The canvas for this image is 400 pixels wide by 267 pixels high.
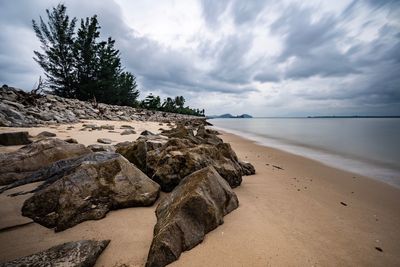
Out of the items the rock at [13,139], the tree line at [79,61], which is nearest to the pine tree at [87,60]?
the tree line at [79,61]

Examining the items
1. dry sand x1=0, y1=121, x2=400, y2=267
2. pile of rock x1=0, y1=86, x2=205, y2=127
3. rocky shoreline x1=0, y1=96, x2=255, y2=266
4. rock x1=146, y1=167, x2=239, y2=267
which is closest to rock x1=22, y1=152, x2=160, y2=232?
rocky shoreline x1=0, y1=96, x2=255, y2=266

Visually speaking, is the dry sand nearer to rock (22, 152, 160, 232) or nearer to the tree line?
rock (22, 152, 160, 232)

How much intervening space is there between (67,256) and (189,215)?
1122mm

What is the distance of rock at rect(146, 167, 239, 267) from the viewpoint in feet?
6.17

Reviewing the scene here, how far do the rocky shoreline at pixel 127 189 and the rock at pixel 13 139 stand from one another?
2249 millimetres

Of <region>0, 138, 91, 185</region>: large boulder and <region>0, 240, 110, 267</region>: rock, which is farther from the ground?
<region>0, 138, 91, 185</region>: large boulder

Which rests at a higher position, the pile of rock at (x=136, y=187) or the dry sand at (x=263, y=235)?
the pile of rock at (x=136, y=187)

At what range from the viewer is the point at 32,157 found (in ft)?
12.2

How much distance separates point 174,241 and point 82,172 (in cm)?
157

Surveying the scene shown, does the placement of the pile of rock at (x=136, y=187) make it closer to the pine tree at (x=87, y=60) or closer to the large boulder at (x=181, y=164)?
the large boulder at (x=181, y=164)

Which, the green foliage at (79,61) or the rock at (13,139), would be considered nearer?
the rock at (13,139)

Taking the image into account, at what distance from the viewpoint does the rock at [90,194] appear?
2.36 meters

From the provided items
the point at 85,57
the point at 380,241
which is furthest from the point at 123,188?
the point at 85,57

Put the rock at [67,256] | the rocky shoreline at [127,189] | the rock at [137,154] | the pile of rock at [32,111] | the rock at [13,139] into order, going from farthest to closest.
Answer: the pile of rock at [32,111] → the rock at [13,139] → the rock at [137,154] → the rocky shoreline at [127,189] → the rock at [67,256]
